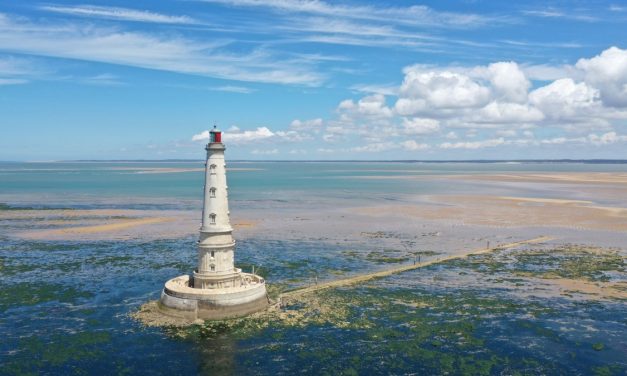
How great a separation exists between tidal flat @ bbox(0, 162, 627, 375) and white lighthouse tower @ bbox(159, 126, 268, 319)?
141 cm

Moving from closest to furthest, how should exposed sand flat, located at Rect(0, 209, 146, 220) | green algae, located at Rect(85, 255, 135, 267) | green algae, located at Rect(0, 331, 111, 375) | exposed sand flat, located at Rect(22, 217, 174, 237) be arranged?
green algae, located at Rect(0, 331, 111, 375) < green algae, located at Rect(85, 255, 135, 267) < exposed sand flat, located at Rect(22, 217, 174, 237) < exposed sand flat, located at Rect(0, 209, 146, 220)

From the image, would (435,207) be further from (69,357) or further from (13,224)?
(69,357)

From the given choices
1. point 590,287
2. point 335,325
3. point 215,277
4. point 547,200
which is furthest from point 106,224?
point 547,200

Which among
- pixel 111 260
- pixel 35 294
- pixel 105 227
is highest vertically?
pixel 105 227

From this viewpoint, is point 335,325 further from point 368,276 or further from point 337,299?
point 368,276

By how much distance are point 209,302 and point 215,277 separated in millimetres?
1999

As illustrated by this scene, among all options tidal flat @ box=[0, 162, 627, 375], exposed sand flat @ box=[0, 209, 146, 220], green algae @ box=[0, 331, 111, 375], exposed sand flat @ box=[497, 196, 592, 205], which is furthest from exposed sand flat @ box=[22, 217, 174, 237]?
exposed sand flat @ box=[497, 196, 592, 205]

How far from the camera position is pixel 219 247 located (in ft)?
117

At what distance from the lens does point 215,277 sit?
117ft

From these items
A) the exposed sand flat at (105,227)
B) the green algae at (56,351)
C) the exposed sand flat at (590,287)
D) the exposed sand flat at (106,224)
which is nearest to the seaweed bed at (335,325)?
the green algae at (56,351)

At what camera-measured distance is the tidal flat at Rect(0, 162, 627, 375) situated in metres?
28.4

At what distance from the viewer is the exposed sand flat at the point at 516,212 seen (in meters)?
77.2

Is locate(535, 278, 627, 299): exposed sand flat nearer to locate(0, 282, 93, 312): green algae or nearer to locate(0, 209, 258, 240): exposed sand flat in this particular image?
locate(0, 282, 93, 312): green algae

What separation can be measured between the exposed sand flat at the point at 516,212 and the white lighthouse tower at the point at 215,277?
51.5 metres
